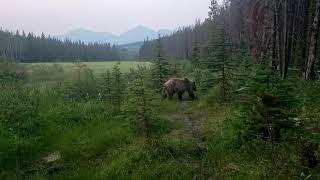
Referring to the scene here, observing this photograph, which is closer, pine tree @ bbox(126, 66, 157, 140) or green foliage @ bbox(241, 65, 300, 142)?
green foliage @ bbox(241, 65, 300, 142)

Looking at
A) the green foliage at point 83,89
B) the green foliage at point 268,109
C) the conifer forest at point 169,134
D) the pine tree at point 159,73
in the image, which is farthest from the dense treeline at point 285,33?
the green foliage at point 83,89

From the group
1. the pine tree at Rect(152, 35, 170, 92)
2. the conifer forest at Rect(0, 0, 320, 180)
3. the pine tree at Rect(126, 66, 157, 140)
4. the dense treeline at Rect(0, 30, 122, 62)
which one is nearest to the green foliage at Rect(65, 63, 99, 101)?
the conifer forest at Rect(0, 0, 320, 180)

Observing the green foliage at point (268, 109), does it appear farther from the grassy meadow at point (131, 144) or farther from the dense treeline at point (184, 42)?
the dense treeline at point (184, 42)

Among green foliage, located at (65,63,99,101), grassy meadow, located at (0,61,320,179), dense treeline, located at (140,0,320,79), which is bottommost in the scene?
grassy meadow, located at (0,61,320,179)

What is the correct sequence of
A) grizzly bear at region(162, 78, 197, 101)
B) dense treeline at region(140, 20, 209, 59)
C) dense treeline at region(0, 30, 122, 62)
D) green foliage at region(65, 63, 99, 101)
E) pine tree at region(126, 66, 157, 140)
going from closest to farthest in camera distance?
1. pine tree at region(126, 66, 157, 140)
2. grizzly bear at region(162, 78, 197, 101)
3. green foliage at region(65, 63, 99, 101)
4. dense treeline at region(140, 20, 209, 59)
5. dense treeline at region(0, 30, 122, 62)

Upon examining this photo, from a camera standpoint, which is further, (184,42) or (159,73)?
(184,42)

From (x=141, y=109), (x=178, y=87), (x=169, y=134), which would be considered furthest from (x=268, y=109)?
(x=178, y=87)

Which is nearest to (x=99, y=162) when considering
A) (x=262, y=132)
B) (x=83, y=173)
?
(x=83, y=173)

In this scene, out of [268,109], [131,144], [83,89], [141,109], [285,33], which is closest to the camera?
[268,109]

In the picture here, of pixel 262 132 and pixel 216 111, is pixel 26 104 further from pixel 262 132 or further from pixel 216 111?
pixel 262 132

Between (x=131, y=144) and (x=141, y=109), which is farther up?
(x=141, y=109)

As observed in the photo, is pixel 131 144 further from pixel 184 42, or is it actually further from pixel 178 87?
pixel 184 42

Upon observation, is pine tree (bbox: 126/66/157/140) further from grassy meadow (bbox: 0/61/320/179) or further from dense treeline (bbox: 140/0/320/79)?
dense treeline (bbox: 140/0/320/79)

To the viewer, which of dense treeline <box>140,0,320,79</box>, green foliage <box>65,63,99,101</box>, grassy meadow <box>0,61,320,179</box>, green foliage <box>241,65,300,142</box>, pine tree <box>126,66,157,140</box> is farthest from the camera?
green foliage <box>65,63,99,101</box>
